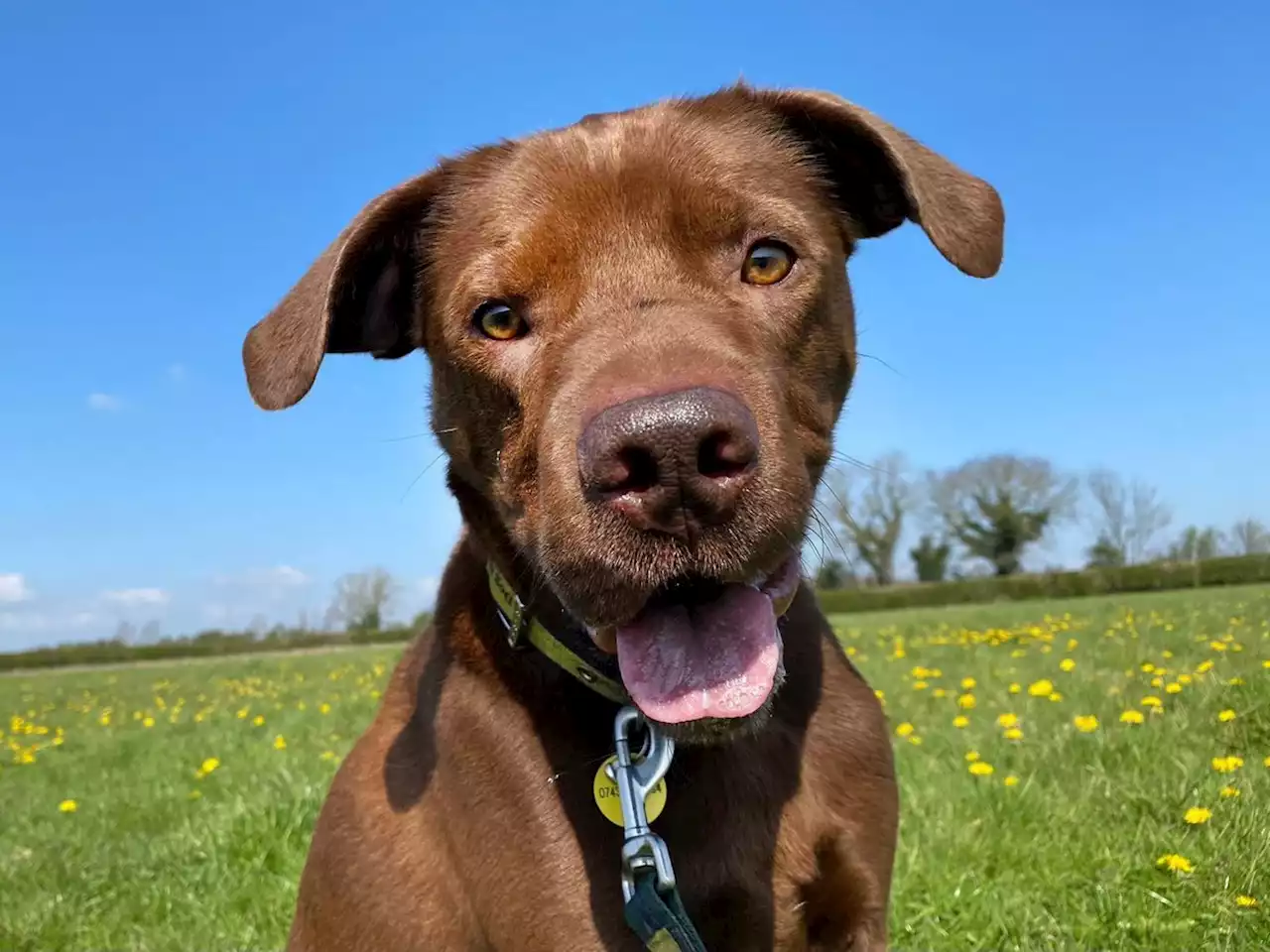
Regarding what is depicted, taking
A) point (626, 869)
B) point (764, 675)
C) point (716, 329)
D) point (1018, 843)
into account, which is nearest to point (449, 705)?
point (626, 869)

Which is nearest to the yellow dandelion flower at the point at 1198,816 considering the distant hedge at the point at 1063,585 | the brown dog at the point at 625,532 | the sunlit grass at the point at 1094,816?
the sunlit grass at the point at 1094,816

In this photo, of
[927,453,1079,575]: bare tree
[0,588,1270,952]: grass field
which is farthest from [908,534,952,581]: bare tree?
[0,588,1270,952]: grass field

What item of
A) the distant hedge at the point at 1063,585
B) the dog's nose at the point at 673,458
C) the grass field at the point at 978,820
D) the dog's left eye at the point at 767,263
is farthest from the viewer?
the distant hedge at the point at 1063,585

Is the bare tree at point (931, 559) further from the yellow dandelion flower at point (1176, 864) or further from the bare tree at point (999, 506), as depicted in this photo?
the yellow dandelion flower at point (1176, 864)

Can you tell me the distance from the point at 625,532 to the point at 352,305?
1.56 metres

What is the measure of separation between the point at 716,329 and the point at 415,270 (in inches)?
51.5

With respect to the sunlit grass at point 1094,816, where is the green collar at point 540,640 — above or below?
above

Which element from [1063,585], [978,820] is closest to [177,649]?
[1063,585]

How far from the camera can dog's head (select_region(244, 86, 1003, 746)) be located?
2207 mm

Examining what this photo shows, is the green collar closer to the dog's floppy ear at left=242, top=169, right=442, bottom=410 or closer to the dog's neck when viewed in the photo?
the dog's neck

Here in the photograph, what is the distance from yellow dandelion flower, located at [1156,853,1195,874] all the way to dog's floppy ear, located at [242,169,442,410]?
3.11 metres

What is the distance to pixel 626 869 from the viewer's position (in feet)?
7.82

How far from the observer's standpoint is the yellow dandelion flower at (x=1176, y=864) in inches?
147

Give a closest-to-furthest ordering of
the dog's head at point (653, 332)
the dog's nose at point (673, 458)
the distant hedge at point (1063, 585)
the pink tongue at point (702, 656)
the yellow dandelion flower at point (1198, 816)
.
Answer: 1. the dog's nose at point (673, 458)
2. the dog's head at point (653, 332)
3. the pink tongue at point (702, 656)
4. the yellow dandelion flower at point (1198, 816)
5. the distant hedge at point (1063, 585)
